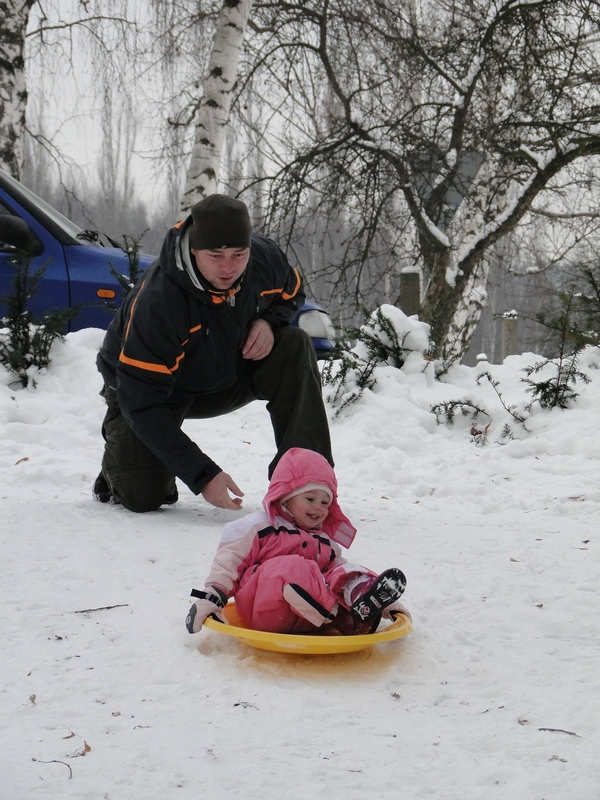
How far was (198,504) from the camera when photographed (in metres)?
3.97

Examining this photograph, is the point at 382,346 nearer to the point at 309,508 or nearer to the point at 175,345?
the point at 175,345

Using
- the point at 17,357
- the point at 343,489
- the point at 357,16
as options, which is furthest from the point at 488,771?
the point at 357,16

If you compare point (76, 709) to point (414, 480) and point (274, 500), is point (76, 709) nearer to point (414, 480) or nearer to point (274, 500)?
point (274, 500)

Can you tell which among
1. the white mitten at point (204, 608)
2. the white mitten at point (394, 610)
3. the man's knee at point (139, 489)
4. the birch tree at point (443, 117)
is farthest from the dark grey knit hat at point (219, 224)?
the birch tree at point (443, 117)

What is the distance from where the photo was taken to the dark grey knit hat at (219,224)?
2930mm

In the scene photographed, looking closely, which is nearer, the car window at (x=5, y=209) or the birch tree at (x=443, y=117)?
the car window at (x=5, y=209)

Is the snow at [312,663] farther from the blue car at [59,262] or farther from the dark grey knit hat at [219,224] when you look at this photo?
the blue car at [59,262]

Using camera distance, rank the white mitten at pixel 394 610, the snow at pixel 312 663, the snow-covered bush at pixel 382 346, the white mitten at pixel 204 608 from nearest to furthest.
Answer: the snow at pixel 312 663
the white mitten at pixel 204 608
the white mitten at pixel 394 610
the snow-covered bush at pixel 382 346

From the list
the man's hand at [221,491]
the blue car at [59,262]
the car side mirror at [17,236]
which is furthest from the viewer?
the blue car at [59,262]

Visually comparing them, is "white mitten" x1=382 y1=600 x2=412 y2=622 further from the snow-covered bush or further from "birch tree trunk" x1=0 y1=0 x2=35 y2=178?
"birch tree trunk" x1=0 y1=0 x2=35 y2=178

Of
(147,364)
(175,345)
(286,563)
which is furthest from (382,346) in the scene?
(286,563)

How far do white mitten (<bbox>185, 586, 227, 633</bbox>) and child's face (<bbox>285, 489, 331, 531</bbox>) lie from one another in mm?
377

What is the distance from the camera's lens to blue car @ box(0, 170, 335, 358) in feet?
18.7

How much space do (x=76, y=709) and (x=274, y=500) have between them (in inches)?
34.8
